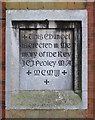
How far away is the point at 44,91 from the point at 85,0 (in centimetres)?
206

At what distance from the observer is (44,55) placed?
3.45 metres

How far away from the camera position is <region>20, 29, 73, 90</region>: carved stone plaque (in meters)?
3.45

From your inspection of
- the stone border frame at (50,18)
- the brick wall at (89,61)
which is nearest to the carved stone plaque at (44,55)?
the stone border frame at (50,18)

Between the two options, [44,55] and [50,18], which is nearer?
[50,18]

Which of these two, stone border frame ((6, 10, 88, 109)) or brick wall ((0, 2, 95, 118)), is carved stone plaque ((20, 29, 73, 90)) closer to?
stone border frame ((6, 10, 88, 109))

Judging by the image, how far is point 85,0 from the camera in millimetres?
3346

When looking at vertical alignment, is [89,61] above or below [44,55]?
below

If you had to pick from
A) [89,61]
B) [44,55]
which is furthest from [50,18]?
[89,61]

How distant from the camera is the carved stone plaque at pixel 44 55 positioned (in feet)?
11.3

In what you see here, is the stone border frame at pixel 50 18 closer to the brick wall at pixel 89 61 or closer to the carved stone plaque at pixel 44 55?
the brick wall at pixel 89 61

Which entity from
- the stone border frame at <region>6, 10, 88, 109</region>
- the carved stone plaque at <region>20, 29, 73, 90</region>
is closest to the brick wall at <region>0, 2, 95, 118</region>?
the stone border frame at <region>6, 10, 88, 109</region>

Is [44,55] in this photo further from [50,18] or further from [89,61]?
[89,61]

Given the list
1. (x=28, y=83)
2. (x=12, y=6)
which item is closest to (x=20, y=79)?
(x=28, y=83)

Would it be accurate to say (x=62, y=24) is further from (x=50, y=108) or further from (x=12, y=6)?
(x=50, y=108)
